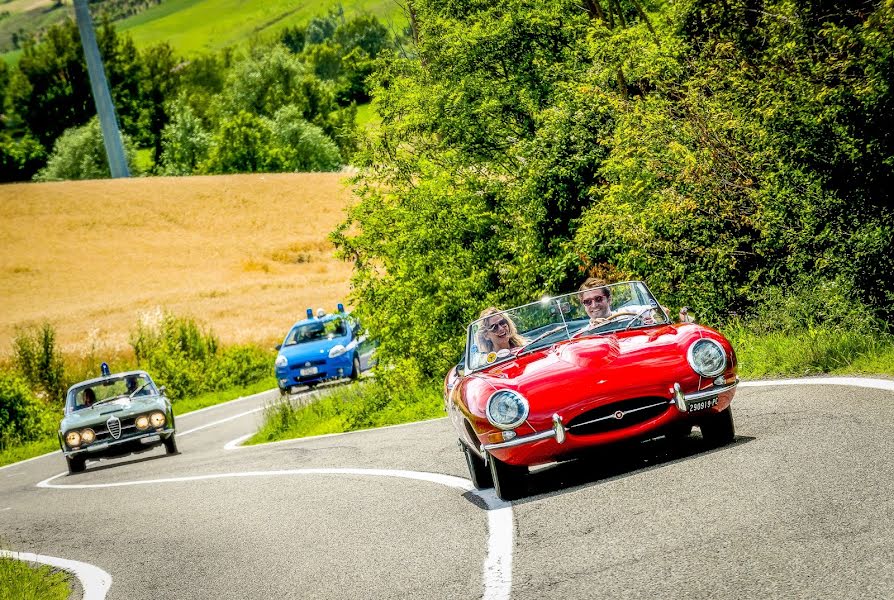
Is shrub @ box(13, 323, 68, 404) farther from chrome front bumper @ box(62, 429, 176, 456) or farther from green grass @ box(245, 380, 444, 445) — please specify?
chrome front bumper @ box(62, 429, 176, 456)

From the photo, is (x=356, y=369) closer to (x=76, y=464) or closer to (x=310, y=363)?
(x=310, y=363)

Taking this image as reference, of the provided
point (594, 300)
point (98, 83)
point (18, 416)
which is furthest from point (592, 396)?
point (98, 83)

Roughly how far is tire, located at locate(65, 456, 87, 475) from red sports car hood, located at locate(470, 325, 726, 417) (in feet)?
41.8

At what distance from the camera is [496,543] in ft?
20.7

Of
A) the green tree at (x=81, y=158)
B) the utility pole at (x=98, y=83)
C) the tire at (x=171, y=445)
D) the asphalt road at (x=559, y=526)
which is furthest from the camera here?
the green tree at (x=81, y=158)

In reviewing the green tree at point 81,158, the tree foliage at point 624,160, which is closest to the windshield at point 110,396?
the tree foliage at point 624,160

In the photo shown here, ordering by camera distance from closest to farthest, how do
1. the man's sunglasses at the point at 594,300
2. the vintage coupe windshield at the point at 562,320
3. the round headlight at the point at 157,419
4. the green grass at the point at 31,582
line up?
the green grass at the point at 31,582, the vintage coupe windshield at the point at 562,320, the man's sunglasses at the point at 594,300, the round headlight at the point at 157,419

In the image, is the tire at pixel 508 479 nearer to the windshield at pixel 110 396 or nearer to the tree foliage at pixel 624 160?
the tree foliage at pixel 624 160

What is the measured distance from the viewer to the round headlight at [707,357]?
743cm

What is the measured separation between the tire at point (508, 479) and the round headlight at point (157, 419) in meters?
12.0

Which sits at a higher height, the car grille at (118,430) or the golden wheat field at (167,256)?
the golden wheat field at (167,256)

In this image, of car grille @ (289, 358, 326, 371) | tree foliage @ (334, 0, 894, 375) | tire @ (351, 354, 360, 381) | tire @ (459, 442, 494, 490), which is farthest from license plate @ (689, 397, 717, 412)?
tire @ (351, 354, 360, 381)

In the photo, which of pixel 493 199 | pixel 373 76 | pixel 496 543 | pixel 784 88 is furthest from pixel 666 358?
pixel 373 76

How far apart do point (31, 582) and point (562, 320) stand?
4.49 metres
